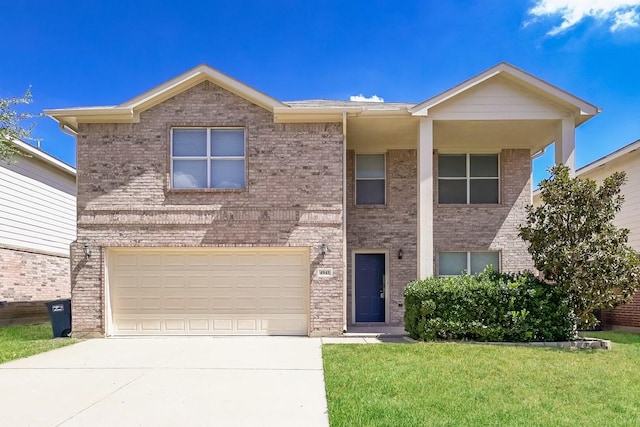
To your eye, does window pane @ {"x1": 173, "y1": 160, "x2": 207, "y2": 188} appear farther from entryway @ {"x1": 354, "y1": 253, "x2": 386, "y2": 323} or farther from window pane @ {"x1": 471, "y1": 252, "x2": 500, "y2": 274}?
window pane @ {"x1": 471, "y1": 252, "x2": 500, "y2": 274}

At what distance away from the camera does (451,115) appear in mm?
11320

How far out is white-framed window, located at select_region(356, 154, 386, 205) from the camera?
1370 centimetres

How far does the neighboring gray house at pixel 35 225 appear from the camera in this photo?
14148 mm

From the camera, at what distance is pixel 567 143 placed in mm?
11234

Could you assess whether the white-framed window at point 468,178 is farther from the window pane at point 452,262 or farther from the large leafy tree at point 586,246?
the large leafy tree at point 586,246

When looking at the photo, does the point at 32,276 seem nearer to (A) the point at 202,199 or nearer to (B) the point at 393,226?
(A) the point at 202,199

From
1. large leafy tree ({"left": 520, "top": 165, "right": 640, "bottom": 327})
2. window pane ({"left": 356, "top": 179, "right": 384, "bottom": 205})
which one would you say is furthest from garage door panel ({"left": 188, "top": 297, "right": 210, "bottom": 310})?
large leafy tree ({"left": 520, "top": 165, "right": 640, "bottom": 327})

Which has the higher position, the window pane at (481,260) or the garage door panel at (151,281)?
the window pane at (481,260)

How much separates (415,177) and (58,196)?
12.7 m

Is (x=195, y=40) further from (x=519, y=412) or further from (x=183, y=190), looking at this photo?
(x=519, y=412)

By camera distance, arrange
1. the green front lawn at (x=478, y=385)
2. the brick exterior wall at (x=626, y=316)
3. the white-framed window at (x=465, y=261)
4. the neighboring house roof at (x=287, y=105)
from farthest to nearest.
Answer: the white-framed window at (x=465, y=261) → the brick exterior wall at (x=626, y=316) → the neighboring house roof at (x=287, y=105) → the green front lawn at (x=478, y=385)

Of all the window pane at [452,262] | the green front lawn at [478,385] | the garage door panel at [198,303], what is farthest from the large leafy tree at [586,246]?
the garage door panel at [198,303]

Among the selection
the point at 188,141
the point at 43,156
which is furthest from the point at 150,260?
the point at 43,156

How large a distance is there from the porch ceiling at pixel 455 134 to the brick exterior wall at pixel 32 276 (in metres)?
A: 10.4
